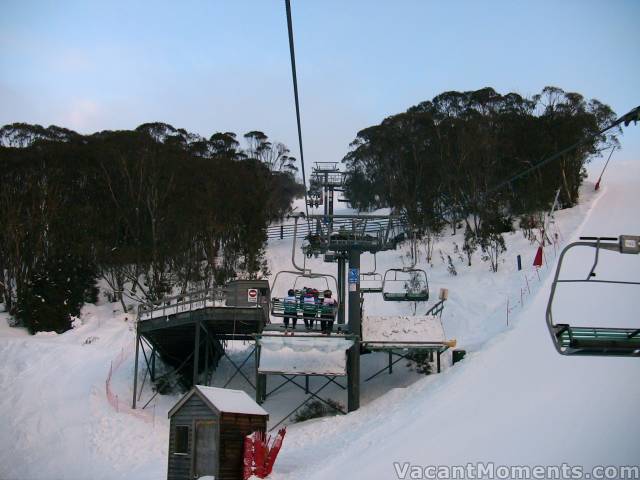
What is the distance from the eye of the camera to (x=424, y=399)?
19672 mm

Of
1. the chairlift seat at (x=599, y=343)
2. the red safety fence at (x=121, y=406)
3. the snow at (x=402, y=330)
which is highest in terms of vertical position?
the chairlift seat at (x=599, y=343)

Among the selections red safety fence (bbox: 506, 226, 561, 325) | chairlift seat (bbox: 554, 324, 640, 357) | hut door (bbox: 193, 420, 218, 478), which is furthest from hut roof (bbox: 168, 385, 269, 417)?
red safety fence (bbox: 506, 226, 561, 325)

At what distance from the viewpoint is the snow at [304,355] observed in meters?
22.0

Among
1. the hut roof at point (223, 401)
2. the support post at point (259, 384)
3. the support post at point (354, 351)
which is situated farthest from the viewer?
the support post at point (354, 351)

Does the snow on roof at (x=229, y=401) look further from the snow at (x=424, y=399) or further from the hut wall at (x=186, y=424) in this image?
the snow at (x=424, y=399)

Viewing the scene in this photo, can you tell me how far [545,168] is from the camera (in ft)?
151

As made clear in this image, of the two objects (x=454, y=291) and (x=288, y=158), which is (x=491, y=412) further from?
(x=288, y=158)

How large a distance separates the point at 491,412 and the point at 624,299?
11327 mm

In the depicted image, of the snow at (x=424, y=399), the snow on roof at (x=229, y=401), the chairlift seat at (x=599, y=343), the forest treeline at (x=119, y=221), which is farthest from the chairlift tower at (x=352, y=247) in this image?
the forest treeline at (x=119, y=221)

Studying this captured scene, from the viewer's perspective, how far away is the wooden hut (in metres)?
16.5

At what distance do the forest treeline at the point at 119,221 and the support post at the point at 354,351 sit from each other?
16.4m

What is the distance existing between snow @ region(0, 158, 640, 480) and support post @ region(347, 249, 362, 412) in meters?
0.83

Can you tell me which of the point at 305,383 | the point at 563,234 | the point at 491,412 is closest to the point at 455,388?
the point at 491,412

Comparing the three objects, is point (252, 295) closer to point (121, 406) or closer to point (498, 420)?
point (121, 406)
